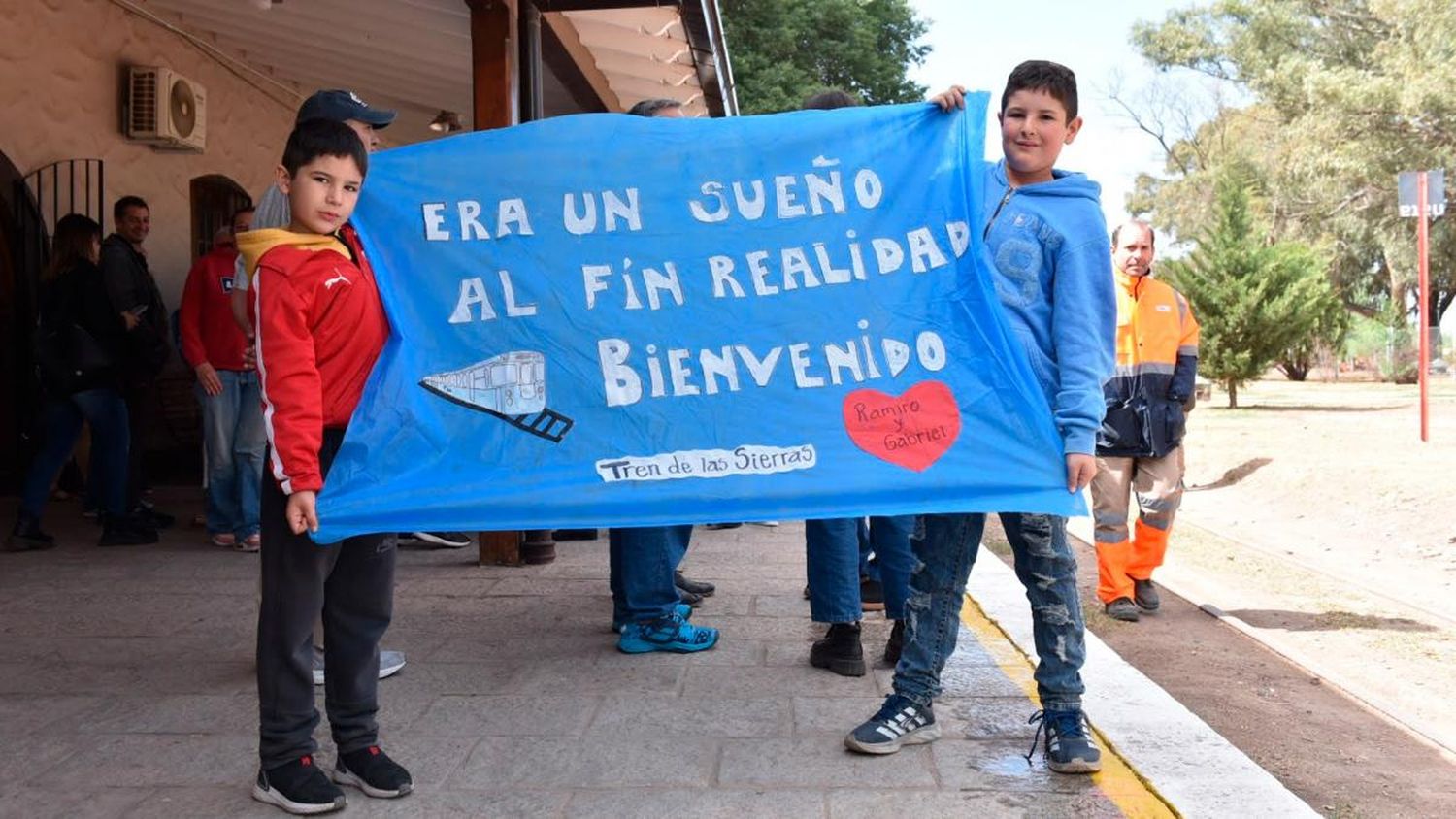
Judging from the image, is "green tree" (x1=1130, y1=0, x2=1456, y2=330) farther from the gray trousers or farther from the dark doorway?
the gray trousers

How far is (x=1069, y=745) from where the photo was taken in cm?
344

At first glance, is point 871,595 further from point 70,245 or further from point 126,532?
point 70,245

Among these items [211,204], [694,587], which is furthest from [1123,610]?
[211,204]

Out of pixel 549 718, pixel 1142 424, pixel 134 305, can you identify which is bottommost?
pixel 549 718

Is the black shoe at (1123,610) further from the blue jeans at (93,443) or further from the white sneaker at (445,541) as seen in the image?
the blue jeans at (93,443)

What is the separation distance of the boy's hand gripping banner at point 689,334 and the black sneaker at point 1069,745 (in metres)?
0.60

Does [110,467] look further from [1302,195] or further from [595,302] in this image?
[1302,195]

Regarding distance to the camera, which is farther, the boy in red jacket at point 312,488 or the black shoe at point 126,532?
the black shoe at point 126,532

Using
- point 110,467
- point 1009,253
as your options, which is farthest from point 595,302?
point 110,467

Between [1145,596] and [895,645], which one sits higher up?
[895,645]

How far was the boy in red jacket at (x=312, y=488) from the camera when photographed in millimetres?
3098

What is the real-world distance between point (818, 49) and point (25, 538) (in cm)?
2826

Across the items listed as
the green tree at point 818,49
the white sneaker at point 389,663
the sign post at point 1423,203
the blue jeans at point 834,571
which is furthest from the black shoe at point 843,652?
the green tree at point 818,49

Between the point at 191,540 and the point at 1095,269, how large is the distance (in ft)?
19.0
